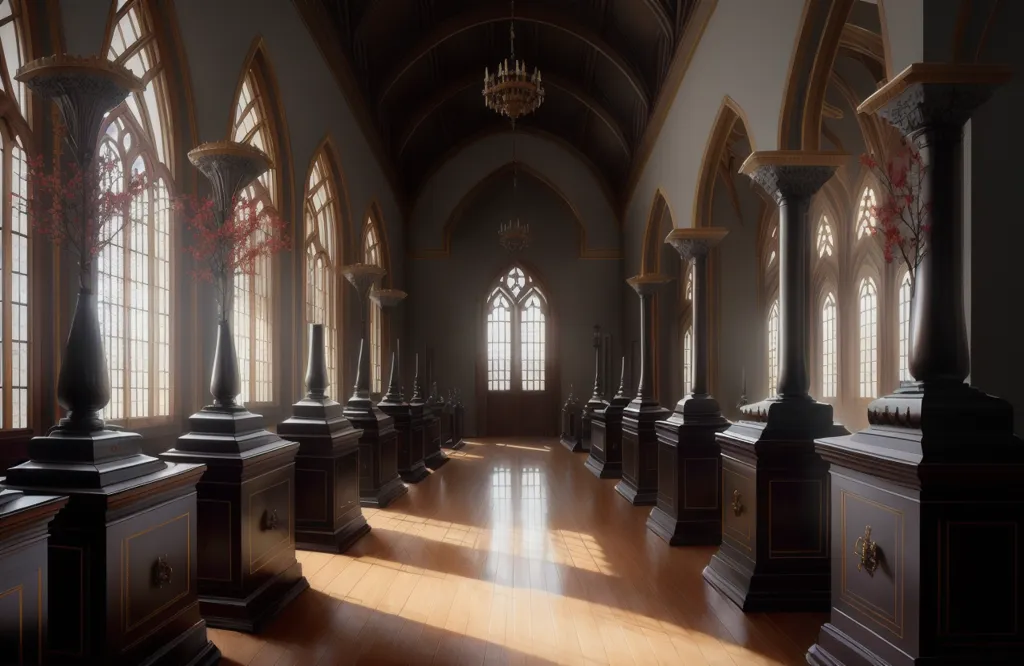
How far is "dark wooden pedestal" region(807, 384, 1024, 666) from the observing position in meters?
2.91

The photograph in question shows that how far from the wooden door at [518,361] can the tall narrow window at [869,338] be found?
25.1 feet

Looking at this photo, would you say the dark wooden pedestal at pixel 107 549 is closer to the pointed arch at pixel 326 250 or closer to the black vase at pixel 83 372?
the black vase at pixel 83 372

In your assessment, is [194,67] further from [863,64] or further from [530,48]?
[530,48]

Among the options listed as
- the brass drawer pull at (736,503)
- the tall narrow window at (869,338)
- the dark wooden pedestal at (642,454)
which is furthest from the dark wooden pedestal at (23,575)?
the tall narrow window at (869,338)

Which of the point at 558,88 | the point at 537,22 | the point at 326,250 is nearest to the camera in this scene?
the point at 326,250

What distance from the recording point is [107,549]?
9.47ft

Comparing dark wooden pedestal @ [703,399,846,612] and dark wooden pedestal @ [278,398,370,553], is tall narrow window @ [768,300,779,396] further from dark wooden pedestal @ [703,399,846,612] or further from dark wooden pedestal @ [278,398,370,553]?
dark wooden pedestal @ [278,398,370,553]

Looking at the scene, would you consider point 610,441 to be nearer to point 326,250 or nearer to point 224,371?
point 326,250

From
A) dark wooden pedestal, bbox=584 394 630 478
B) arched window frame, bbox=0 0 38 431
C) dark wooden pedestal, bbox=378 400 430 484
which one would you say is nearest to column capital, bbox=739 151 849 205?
arched window frame, bbox=0 0 38 431

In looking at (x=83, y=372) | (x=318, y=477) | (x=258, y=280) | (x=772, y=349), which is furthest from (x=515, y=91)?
(x=83, y=372)

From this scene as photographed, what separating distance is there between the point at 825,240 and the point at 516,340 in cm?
764

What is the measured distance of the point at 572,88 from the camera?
15.6 meters

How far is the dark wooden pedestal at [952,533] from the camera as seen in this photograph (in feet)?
9.53

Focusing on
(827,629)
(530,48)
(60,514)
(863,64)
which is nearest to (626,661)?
(827,629)
